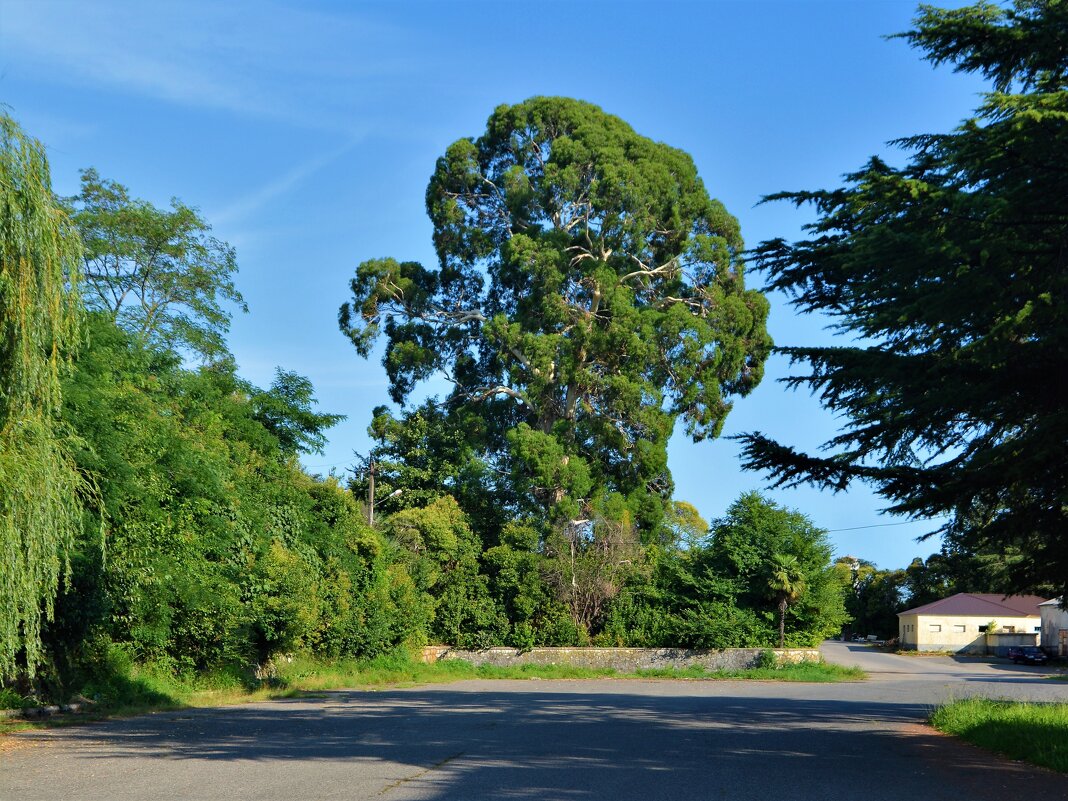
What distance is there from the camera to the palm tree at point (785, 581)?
35.7 metres

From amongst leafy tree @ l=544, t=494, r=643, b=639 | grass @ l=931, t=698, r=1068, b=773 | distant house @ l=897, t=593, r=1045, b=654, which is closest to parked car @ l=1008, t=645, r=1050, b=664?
distant house @ l=897, t=593, r=1045, b=654

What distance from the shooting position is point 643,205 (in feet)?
135

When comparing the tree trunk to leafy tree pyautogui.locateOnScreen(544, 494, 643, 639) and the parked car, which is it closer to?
leafy tree pyautogui.locateOnScreen(544, 494, 643, 639)

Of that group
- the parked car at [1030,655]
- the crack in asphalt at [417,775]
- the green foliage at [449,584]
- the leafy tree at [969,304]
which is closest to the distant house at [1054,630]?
the parked car at [1030,655]

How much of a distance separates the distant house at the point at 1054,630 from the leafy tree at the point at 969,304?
4484 centimetres

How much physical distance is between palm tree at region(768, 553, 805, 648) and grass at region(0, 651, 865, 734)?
88.2 inches

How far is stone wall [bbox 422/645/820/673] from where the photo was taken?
36.3m

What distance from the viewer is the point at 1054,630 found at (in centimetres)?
5725

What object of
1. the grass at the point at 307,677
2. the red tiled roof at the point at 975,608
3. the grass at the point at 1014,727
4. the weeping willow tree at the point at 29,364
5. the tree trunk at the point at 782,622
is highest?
the weeping willow tree at the point at 29,364

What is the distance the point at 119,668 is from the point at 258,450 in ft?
34.8

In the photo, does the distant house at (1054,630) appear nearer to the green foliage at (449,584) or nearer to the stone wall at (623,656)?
the stone wall at (623,656)

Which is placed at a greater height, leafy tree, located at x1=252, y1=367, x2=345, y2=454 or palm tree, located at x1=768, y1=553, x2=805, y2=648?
leafy tree, located at x1=252, y1=367, x2=345, y2=454

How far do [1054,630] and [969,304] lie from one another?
183 ft

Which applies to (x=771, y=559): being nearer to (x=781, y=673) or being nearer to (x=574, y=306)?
(x=781, y=673)
